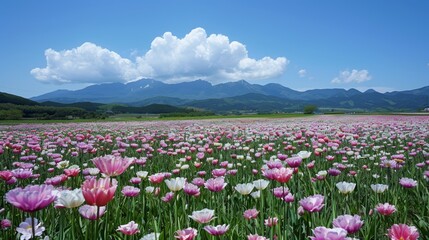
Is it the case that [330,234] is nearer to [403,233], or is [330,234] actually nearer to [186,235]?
[403,233]

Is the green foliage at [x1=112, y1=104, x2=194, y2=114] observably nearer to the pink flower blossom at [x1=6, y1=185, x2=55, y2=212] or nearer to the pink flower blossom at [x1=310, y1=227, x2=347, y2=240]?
the pink flower blossom at [x1=6, y1=185, x2=55, y2=212]

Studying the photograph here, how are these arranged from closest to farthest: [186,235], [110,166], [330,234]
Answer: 1. [330,234]
2. [186,235]
3. [110,166]

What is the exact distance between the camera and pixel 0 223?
2.66 m

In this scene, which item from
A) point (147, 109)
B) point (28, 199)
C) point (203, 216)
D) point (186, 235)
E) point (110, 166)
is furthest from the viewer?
point (147, 109)

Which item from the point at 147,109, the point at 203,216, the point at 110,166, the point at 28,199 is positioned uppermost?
the point at 147,109

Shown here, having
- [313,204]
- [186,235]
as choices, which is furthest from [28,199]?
[313,204]

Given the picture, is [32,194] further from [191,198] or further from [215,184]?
[191,198]

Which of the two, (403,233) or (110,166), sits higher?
(110,166)

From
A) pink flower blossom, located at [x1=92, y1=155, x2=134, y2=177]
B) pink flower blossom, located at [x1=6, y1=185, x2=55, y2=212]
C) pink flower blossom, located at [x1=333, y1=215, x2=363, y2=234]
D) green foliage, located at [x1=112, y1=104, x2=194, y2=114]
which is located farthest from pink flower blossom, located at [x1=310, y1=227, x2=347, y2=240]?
green foliage, located at [x1=112, y1=104, x2=194, y2=114]

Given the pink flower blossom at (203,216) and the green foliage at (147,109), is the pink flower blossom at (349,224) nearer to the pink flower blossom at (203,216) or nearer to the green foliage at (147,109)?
the pink flower blossom at (203,216)

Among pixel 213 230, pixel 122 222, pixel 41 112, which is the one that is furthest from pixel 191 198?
pixel 41 112

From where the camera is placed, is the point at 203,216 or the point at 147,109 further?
the point at 147,109

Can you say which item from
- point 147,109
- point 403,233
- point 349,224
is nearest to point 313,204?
point 349,224

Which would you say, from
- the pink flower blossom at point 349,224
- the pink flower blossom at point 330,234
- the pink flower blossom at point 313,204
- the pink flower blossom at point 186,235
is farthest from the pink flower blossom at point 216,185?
the pink flower blossom at point 330,234
